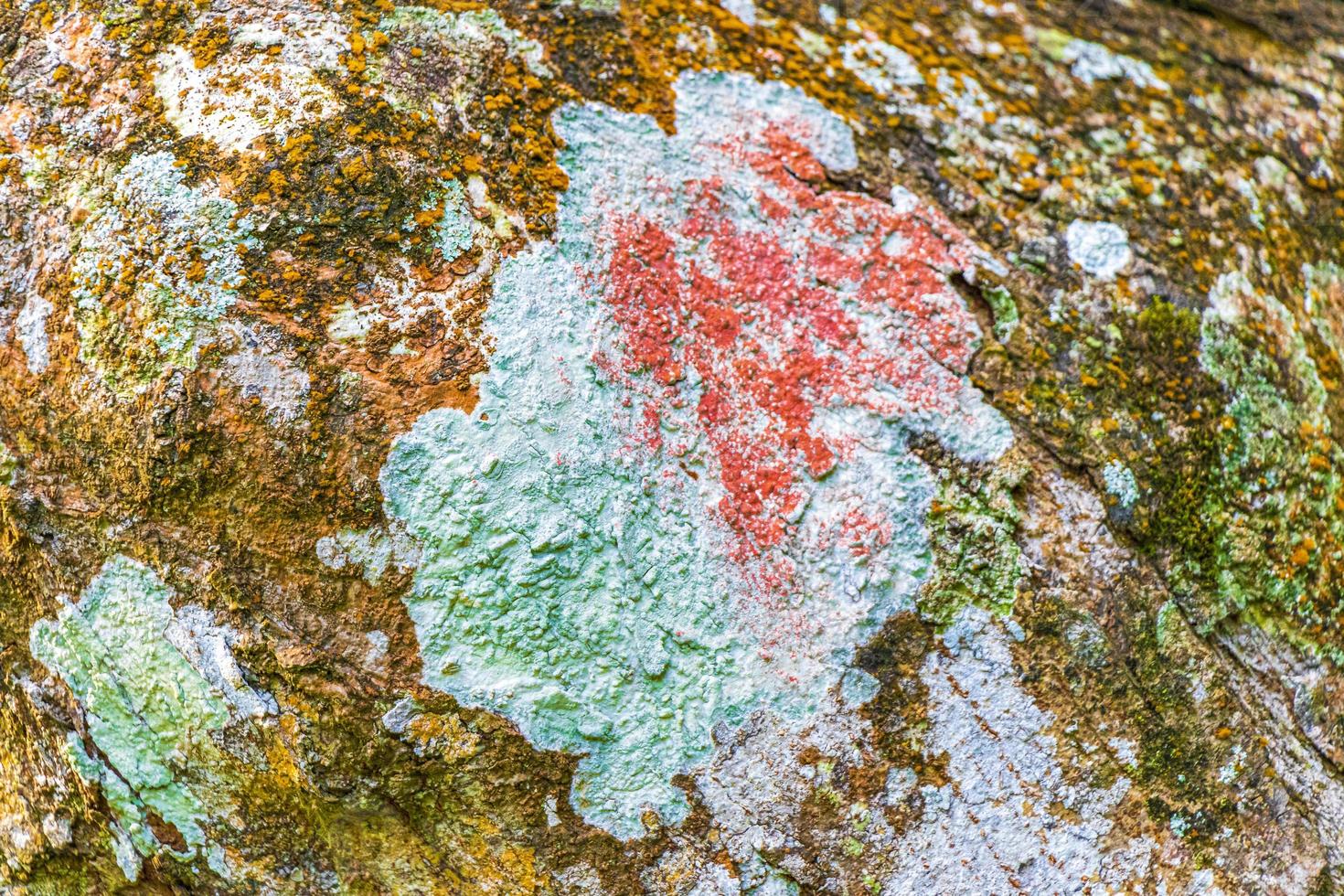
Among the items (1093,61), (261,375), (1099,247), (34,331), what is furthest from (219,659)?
(1093,61)

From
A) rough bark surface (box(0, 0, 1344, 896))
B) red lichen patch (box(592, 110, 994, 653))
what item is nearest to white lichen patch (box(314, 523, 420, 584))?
rough bark surface (box(0, 0, 1344, 896))

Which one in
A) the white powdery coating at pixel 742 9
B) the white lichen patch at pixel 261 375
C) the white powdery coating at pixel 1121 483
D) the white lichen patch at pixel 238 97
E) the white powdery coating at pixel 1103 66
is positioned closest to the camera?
the white lichen patch at pixel 261 375

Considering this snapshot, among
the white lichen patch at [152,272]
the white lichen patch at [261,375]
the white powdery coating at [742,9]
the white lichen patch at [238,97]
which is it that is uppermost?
the white powdery coating at [742,9]

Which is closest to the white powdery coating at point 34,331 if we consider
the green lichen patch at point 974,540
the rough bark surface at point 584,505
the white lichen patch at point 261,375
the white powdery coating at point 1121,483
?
the rough bark surface at point 584,505

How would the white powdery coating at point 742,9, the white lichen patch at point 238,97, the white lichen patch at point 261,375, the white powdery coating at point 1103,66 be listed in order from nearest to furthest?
1. the white lichen patch at point 261,375
2. the white lichen patch at point 238,97
3. the white powdery coating at point 742,9
4. the white powdery coating at point 1103,66

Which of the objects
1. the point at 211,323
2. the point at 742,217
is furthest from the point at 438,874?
the point at 742,217

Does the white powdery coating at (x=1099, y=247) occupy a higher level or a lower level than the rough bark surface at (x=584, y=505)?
higher

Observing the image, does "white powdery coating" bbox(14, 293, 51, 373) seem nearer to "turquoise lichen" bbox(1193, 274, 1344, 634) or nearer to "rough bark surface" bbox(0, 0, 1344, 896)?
"rough bark surface" bbox(0, 0, 1344, 896)

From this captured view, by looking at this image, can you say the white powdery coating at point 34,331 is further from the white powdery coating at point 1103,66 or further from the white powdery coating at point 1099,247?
the white powdery coating at point 1103,66
